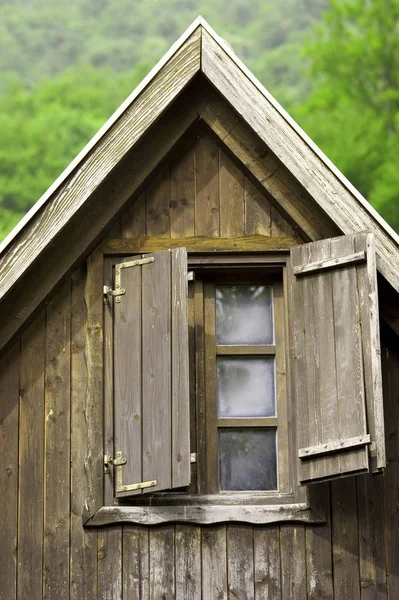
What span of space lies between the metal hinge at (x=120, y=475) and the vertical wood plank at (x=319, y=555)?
1.00 meters

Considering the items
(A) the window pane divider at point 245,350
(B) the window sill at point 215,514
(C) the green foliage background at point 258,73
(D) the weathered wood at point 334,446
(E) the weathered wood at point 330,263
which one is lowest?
(B) the window sill at point 215,514

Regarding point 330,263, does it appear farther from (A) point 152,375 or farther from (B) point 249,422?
(A) point 152,375

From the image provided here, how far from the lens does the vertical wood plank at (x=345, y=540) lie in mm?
6156

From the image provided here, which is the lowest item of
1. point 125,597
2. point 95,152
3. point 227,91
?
point 125,597

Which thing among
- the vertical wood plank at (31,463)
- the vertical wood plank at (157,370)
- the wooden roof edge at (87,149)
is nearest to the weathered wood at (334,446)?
the vertical wood plank at (157,370)

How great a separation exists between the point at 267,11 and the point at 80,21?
15.5m

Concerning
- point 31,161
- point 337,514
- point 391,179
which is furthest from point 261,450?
point 31,161

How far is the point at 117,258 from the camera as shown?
6645 mm

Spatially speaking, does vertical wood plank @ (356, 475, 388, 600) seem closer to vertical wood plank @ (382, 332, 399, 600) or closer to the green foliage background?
vertical wood plank @ (382, 332, 399, 600)

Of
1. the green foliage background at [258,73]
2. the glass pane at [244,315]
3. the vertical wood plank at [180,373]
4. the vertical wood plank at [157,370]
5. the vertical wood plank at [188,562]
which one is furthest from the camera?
the green foliage background at [258,73]

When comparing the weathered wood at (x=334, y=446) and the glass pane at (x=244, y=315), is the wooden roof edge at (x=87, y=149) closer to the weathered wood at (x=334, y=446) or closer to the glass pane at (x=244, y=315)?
the glass pane at (x=244, y=315)

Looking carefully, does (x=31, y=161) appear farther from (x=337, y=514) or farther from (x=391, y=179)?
(x=337, y=514)

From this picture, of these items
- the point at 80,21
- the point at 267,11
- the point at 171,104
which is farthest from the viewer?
the point at 80,21

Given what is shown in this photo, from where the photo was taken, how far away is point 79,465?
633cm
